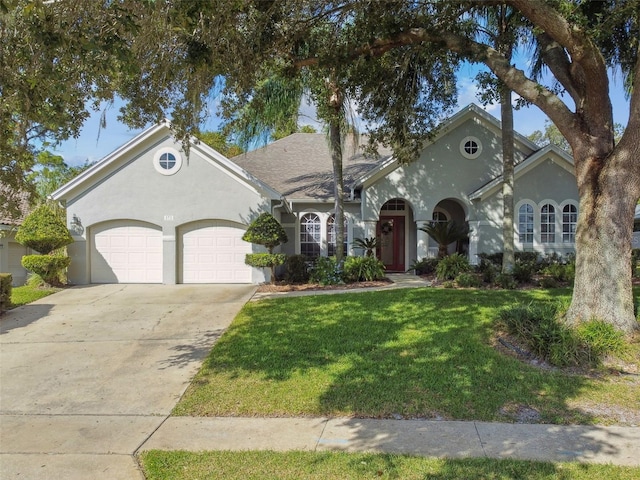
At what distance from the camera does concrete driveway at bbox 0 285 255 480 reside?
13.8 ft

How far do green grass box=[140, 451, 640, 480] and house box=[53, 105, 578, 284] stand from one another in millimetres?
11120

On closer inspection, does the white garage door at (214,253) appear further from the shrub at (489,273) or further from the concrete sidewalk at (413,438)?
the concrete sidewalk at (413,438)

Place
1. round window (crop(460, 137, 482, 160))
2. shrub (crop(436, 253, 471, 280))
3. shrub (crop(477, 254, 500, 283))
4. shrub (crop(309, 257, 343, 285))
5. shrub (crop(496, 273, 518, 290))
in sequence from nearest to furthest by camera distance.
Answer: shrub (crop(496, 273, 518, 290)) → shrub (crop(477, 254, 500, 283)) → shrub (crop(436, 253, 471, 280)) → shrub (crop(309, 257, 343, 285)) → round window (crop(460, 137, 482, 160))

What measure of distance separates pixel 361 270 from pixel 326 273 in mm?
1126

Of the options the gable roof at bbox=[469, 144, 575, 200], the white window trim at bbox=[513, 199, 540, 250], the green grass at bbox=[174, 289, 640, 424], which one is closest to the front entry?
the gable roof at bbox=[469, 144, 575, 200]

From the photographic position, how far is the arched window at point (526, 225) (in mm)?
15586

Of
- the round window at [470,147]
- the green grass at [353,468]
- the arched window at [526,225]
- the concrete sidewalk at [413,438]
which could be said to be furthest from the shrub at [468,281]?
the green grass at [353,468]

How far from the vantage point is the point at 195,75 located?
7480 mm

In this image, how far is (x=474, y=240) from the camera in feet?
51.5

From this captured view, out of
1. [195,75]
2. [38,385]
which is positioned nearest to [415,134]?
[195,75]

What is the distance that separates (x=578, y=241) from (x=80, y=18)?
7.70m

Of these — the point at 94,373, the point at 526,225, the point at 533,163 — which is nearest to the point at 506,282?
the point at 526,225

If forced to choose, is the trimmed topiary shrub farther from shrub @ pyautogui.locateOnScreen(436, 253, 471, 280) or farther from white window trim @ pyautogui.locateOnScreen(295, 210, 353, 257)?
shrub @ pyautogui.locateOnScreen(436, 253, 471, 280)

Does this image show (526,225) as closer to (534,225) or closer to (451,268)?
(534,225)
